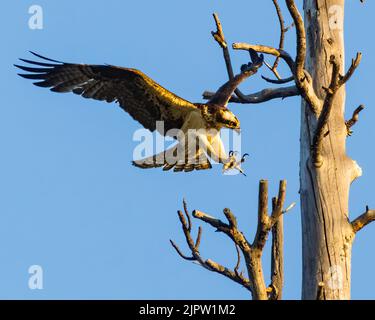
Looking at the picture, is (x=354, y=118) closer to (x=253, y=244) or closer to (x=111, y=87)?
(x=253, y=244)

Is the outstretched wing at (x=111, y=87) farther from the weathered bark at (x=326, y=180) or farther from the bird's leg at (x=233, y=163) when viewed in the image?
the weathered bark at (x=326, y=180)

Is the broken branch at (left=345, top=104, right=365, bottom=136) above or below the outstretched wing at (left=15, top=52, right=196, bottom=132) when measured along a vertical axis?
below

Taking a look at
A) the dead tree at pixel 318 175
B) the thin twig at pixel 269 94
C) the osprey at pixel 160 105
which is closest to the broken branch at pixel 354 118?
the dead tree at pixel 318 175

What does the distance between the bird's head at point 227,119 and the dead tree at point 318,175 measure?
3.90ft

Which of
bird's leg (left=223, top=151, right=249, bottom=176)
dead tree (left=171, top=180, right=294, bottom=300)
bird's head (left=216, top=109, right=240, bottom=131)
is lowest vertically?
dead tree (left=171, top=180, right=294, bottom=300)

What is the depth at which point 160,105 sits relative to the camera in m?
9.73

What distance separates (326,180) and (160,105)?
8.29 feet

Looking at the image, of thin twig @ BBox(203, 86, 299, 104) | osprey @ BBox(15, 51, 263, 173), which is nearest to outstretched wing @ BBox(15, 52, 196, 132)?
osprey @ BBox(15, 51, 263, 173)

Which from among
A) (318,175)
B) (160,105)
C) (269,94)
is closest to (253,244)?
(318,175)

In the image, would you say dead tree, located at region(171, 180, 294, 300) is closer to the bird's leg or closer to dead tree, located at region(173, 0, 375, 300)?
dead tree, located at region(173, 0, 375, 300)

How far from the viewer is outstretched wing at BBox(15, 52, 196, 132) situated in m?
9.70

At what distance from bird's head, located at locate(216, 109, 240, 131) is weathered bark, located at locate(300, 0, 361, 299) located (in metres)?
1.41

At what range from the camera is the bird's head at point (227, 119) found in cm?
941
